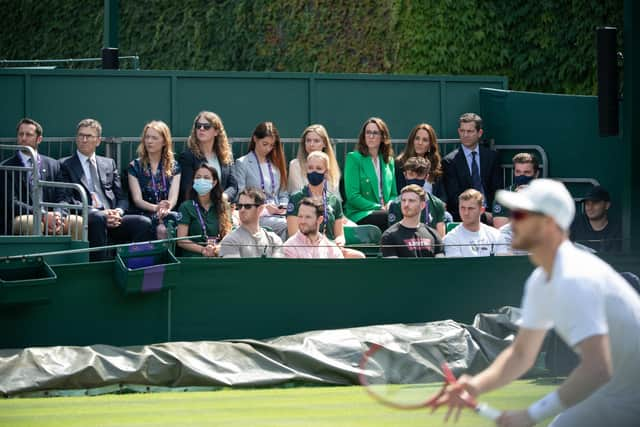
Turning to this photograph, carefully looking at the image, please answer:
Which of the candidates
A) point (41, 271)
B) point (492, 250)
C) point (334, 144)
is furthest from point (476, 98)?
point (41, 271)

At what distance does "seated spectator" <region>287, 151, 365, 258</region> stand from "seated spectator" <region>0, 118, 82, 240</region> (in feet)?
6.37

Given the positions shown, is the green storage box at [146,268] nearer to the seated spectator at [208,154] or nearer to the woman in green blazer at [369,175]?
the seated spectator at [208,154]

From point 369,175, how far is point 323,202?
129 centimetres

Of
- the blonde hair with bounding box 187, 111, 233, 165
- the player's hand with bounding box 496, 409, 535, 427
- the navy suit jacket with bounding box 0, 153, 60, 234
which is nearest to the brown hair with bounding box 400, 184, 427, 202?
the blonde hair with bounding box 187, 111, 233, 165

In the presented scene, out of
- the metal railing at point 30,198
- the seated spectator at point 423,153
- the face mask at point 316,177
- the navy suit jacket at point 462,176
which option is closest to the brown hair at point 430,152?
the seated spectator at point 423,153

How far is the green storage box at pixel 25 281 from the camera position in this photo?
10.6 metres

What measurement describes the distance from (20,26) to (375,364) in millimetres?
15922

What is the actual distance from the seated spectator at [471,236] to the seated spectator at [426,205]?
242 millimetres

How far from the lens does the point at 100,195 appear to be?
40.6 feet

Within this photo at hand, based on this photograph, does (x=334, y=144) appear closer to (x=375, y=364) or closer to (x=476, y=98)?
(x=476, y=98)

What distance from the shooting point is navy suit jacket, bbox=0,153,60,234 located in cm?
1164

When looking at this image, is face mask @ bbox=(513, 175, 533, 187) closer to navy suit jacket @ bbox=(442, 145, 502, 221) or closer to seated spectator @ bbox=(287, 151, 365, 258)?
navy suit jacket @ bbox=(442, 145, 502, 221)

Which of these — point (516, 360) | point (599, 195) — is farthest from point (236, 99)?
point (516, 360)

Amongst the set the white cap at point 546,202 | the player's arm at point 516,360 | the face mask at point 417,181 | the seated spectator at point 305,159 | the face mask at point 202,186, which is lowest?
the player's arm at point 516,360
